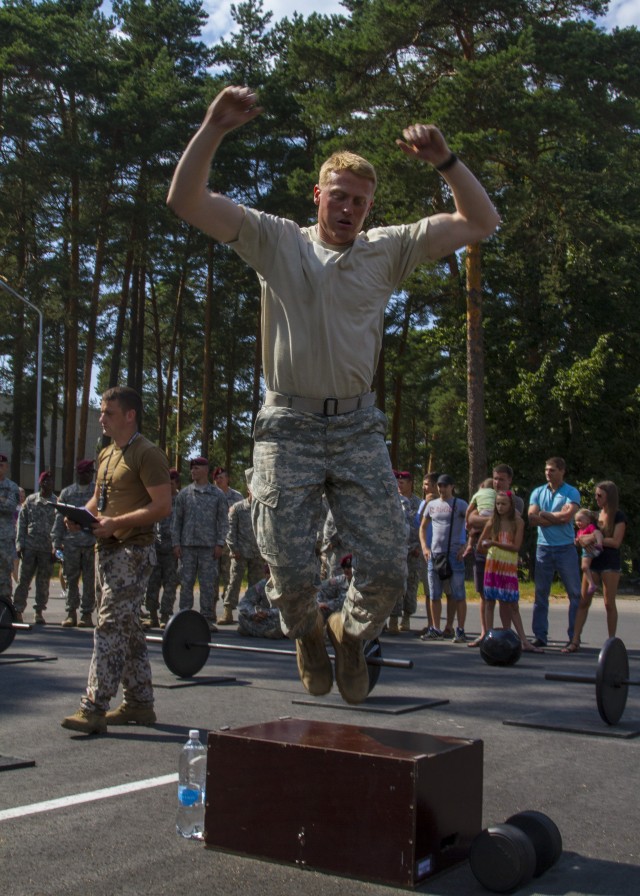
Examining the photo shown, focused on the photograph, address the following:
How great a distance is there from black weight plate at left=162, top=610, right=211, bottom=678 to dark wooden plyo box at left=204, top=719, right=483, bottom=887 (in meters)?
3.82

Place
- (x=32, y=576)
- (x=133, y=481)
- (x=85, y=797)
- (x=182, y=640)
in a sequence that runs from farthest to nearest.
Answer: (x=32, y=576)
(x=182, y=640)
(x=133, y=481)
(x=85, y=797)

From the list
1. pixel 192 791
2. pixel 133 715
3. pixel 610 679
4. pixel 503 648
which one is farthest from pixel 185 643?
pixel 192 791

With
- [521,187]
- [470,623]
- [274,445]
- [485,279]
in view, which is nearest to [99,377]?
[485,279]

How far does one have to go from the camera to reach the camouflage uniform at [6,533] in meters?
13.1

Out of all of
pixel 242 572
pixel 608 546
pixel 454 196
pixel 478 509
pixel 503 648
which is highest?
pixel 454 196

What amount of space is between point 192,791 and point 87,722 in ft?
7.20

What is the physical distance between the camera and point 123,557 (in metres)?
6.97

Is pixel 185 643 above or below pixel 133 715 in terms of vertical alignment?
above

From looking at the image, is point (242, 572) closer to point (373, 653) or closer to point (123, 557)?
point (123, 557)

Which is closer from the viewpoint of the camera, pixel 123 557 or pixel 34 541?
pixel 123 557

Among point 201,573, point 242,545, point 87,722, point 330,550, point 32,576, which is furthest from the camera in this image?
point 242,545

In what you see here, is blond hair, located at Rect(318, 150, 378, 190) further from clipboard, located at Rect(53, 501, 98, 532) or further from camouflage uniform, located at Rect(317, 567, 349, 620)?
camouflage uniform, located at Rect(317, 567, 349, 620)

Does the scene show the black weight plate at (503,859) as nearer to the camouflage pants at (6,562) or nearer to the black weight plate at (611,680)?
the black weight plate at (611,680)

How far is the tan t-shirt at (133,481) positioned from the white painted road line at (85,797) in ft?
5.78
